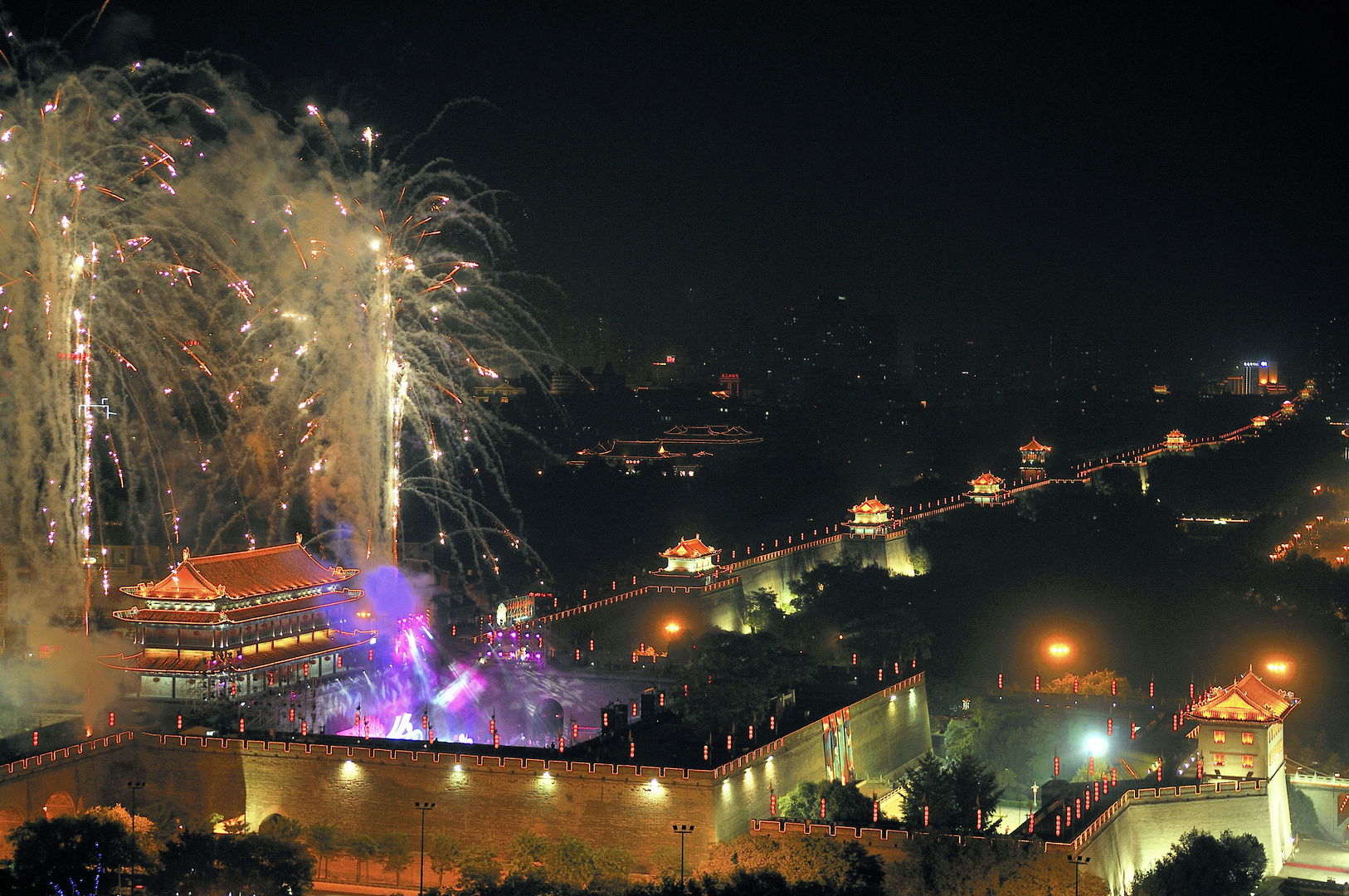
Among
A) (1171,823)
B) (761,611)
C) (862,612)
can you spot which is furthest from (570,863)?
(761,611)

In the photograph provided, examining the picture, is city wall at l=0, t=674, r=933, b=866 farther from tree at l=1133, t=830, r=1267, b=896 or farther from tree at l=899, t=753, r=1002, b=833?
tree at l=1133, t=830, r=1267, b=896

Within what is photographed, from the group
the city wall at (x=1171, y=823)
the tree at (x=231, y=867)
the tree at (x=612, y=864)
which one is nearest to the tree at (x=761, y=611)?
the city wall at (x=1171, y=823)

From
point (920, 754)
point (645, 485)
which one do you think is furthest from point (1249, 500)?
point (920, 754)

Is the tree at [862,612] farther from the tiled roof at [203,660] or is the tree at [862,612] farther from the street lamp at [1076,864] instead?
the street lamp at [1076,864]

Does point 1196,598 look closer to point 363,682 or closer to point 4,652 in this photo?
point 363,682

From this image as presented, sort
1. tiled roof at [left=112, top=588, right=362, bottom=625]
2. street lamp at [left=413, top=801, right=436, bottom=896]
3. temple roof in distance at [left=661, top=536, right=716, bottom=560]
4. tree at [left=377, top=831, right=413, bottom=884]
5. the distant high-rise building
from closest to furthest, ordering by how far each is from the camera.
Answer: street lamp at [left=413, top=801, right=436, bottom=896], tree at [left=377, top=831, right=413, bottom=884], tiled roof at [left=112, top=588, right=362, bottom=625], temple roof in distance at [left=661, top=536, right=716, bottom=560], the distant high-rise building

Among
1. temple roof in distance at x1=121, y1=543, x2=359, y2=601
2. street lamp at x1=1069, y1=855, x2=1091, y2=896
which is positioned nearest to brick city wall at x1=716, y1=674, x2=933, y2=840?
street lamp at x1=1069, y1=855, x2=1091, y2=896
